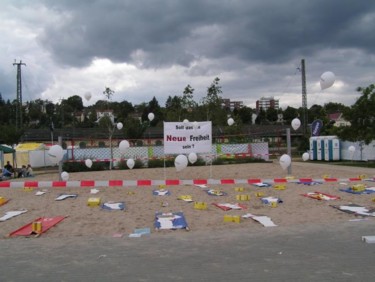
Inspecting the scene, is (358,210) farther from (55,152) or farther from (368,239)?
(55,152)

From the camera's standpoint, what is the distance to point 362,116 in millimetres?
29406

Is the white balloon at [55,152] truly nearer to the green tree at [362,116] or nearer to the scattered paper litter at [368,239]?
the scattered paper litter at [368,239]

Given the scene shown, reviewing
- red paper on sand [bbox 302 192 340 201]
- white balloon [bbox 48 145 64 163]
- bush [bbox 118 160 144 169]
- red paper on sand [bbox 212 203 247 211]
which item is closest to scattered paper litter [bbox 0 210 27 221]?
white balloon [bbox 48 145 64 163]

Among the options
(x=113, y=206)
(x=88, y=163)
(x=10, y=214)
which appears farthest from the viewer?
(x=88, y=163)

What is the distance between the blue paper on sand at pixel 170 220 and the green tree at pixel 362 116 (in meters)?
21.7

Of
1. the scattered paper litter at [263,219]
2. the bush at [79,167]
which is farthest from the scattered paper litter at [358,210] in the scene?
Result: the bush at [79,167]

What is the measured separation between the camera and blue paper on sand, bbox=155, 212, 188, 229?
9.52 m

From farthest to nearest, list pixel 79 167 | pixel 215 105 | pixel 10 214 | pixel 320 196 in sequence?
pixel 215 105, pixel 79 167, pixel 320 196, pixel 10 214

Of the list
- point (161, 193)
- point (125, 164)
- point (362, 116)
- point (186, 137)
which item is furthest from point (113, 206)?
point (362, 116)

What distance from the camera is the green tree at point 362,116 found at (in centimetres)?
2892

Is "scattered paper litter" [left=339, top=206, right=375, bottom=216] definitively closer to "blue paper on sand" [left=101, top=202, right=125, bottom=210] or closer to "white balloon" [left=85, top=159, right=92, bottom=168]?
"blue paper on sand" [left=101, top=202, right=125, bottom=210]

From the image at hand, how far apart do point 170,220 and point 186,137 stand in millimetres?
7737

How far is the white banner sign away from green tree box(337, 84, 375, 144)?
1553cm

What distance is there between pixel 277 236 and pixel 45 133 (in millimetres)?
76321
